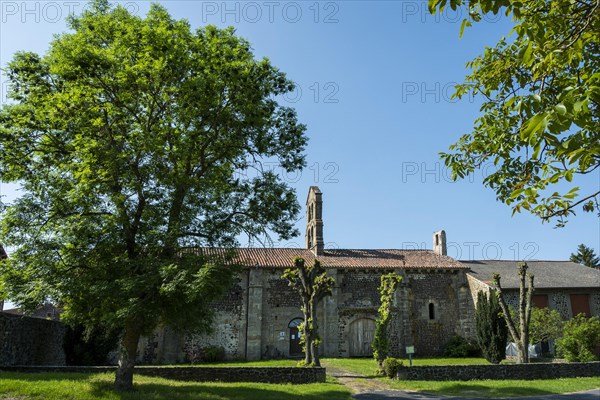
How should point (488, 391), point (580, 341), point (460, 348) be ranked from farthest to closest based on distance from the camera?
1. point (460, 348)
2. point (580, 341)
3. point (488, 391)

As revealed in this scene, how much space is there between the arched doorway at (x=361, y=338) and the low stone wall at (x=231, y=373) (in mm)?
12066

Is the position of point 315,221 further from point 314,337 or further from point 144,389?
point 144,389

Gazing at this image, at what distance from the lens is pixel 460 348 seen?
26844 mm

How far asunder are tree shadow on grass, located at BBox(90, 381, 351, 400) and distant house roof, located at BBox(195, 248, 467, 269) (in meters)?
13.5

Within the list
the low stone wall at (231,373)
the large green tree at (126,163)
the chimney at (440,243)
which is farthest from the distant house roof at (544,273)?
the large green tree at (126,163)

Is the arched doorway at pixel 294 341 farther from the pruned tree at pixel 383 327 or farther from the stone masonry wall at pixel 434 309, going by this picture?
the pruned tree at pixel 383 327

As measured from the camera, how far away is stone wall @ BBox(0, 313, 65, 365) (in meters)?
15.6

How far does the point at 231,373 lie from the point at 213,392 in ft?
10.2

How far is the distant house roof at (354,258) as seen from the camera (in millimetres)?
28172

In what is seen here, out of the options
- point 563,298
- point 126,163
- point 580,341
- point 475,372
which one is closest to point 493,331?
point 580,341

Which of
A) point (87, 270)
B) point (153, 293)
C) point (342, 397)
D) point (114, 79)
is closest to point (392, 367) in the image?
point (342, 397)

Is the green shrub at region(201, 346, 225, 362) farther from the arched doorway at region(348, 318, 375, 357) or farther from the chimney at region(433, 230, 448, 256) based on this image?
the chimney at region(433, 230, 448, 256)

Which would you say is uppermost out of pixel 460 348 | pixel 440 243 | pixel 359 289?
pixel 440 243

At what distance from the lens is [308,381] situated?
15.7 m
